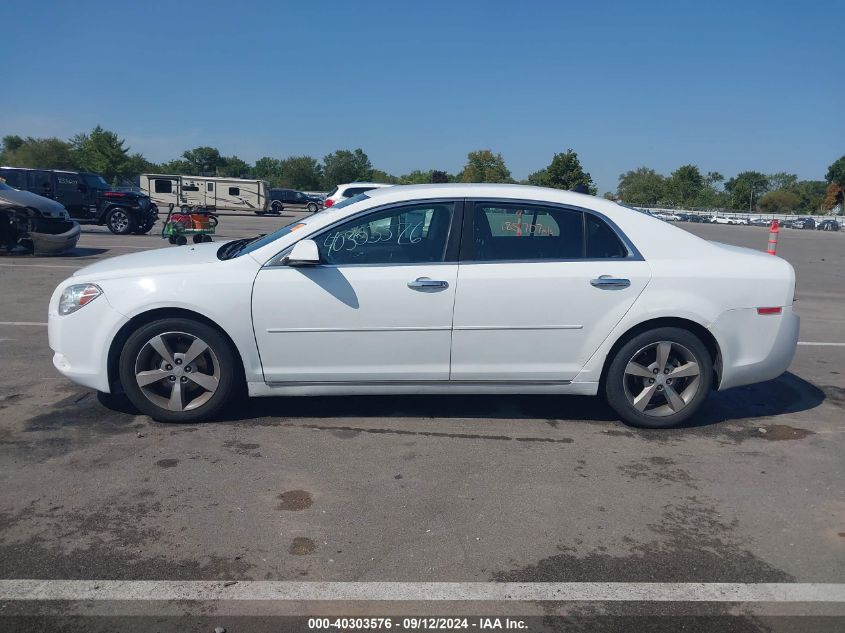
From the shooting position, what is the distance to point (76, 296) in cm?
479

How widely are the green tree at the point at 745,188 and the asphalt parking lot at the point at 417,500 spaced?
11926cm

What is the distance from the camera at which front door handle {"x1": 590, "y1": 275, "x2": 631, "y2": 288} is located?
4.79 metres

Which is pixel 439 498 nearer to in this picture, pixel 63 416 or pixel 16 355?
pixel 63 416

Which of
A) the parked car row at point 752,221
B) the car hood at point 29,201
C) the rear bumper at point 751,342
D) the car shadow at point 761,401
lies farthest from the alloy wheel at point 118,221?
the parked car row at point 752,221

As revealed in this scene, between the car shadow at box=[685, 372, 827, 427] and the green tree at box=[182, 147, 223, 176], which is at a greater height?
the green tree at box=[182, 147, 223, 176]

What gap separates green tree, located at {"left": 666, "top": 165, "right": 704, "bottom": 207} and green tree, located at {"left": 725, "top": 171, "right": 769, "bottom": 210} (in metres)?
5.30

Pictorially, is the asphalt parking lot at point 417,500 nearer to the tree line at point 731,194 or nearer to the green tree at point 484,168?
the green tree at point 484,168

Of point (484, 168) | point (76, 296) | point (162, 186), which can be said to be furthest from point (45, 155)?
point (76, 296)

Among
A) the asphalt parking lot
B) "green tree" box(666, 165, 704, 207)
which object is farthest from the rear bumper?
"green tree" box(666, 165, 704, 207)

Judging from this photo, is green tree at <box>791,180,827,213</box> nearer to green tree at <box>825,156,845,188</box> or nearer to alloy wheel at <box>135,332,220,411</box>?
green tree at <box>825,156,845,188</box>

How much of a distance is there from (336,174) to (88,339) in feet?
298

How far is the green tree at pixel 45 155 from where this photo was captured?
75.5m

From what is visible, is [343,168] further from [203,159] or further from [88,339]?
[88,339]

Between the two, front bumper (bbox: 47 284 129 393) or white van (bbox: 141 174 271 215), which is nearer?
front bumper (bbox: 47 284 129 393)
